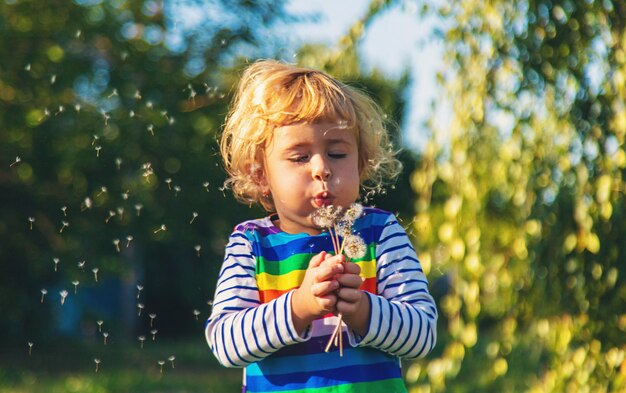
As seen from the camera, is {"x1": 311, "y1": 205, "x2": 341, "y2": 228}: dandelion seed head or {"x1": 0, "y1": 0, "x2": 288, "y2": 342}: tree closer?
{"x1": 311, "y1": 205, "x2": 341, "y2": 228}: dandelion seed head

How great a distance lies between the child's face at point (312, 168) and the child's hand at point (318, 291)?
0.58 feet

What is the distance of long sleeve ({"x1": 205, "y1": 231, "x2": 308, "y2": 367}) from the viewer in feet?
4.67

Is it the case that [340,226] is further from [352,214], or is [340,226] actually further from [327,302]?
[327,302]

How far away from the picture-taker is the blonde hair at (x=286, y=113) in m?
1.55

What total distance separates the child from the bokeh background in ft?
1.07

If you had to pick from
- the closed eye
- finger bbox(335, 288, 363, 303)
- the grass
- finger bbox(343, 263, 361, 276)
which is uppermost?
the grass

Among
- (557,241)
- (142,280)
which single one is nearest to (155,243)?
(142,280)

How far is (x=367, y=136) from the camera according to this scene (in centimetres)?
164

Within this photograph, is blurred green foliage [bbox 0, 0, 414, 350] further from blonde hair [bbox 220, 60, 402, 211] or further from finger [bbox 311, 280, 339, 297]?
finger [bbox 311, 280, 339, 297]

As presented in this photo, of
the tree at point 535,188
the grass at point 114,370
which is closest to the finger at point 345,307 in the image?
the tree at point 535,188

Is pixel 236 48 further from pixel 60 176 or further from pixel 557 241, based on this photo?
pixel 557 241

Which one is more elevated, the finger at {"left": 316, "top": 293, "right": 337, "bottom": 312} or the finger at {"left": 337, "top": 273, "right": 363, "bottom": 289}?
the finger at {"left": 337, "top": 273, "right": 363, "bottom": 289}

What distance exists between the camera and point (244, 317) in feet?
4.80

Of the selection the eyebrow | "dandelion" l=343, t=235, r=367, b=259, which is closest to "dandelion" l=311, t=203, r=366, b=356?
"dandelion" l=343, t=235, r=367, b=259
